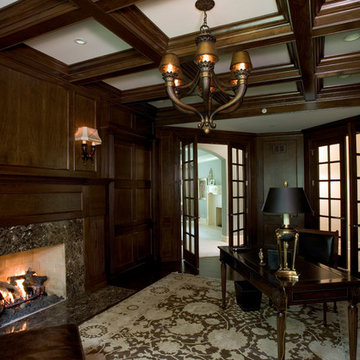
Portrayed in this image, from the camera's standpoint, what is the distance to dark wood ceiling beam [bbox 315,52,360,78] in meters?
2.92

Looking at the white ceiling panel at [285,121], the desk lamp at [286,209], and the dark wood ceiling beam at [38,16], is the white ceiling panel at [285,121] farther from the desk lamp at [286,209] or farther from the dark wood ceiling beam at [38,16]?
the dark wood ceiling beam at [38,16]

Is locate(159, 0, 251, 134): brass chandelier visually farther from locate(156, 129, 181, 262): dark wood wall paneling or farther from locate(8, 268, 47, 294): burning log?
locate(156, 129, 181, 262): dark wood wall paneling

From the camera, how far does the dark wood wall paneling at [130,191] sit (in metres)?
4.22

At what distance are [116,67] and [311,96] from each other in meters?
2.57

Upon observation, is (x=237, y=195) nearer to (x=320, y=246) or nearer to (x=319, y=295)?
(x=320, y=246)

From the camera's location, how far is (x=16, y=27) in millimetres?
2254

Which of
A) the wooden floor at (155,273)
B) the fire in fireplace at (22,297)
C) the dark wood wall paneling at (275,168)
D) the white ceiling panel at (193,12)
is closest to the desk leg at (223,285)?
the wooden floor at (155,273)

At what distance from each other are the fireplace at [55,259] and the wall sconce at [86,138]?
0.83 metres

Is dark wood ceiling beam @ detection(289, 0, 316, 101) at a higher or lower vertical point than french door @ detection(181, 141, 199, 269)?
higher

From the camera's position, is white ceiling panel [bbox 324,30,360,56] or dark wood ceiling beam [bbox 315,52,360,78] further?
dark wood ceiling beam [bbox 315,52,360,78]

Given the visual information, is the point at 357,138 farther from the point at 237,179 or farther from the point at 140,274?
the point at 140,274

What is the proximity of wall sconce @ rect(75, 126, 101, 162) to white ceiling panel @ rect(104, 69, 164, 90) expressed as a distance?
2.41ft

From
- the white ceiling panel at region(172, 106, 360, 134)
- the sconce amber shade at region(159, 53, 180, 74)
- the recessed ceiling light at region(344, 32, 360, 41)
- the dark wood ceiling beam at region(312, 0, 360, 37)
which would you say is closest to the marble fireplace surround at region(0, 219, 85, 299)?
the sconce amber shade at region(159, 53, 180, 74)

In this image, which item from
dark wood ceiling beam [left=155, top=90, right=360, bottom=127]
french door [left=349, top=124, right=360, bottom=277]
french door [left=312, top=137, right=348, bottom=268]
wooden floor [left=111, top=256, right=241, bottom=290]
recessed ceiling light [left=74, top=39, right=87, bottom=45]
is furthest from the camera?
french door [left=312, top=137, right=348, bottom=268]
